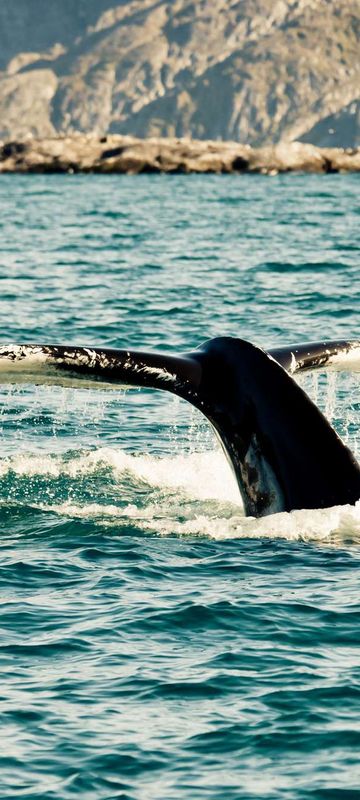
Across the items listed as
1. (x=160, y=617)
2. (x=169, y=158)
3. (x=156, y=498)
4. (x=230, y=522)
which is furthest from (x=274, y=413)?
(x=169, y=158)

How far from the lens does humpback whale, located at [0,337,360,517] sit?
39.0 feet

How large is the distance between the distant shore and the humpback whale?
4981 inches

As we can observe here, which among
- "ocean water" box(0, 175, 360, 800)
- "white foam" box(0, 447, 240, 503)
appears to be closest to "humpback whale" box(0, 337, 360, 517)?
"ocean water" box(0, 175, 360, 800)

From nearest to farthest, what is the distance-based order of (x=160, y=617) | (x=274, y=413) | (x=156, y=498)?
(x=160, y=617)
(x=274, y=413)
(x=156, y=498)

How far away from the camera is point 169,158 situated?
140375 mm

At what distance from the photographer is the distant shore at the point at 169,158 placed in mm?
138000

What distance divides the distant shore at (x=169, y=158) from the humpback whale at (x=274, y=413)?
126512mm

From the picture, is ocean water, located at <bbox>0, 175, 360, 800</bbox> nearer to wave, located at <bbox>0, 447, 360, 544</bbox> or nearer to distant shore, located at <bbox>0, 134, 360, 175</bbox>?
wave, located at <bbox>0, 447, 360, 544</bbox>

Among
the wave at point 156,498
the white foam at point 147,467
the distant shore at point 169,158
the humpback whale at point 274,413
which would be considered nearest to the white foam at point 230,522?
the wave at point 156,498

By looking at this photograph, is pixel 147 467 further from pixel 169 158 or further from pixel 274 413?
pixel 169 158

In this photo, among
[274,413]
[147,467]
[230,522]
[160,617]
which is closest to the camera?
[160,617]

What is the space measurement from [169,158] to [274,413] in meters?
131

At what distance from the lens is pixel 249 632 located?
10.7 metres

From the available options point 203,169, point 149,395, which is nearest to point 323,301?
point 149,395
